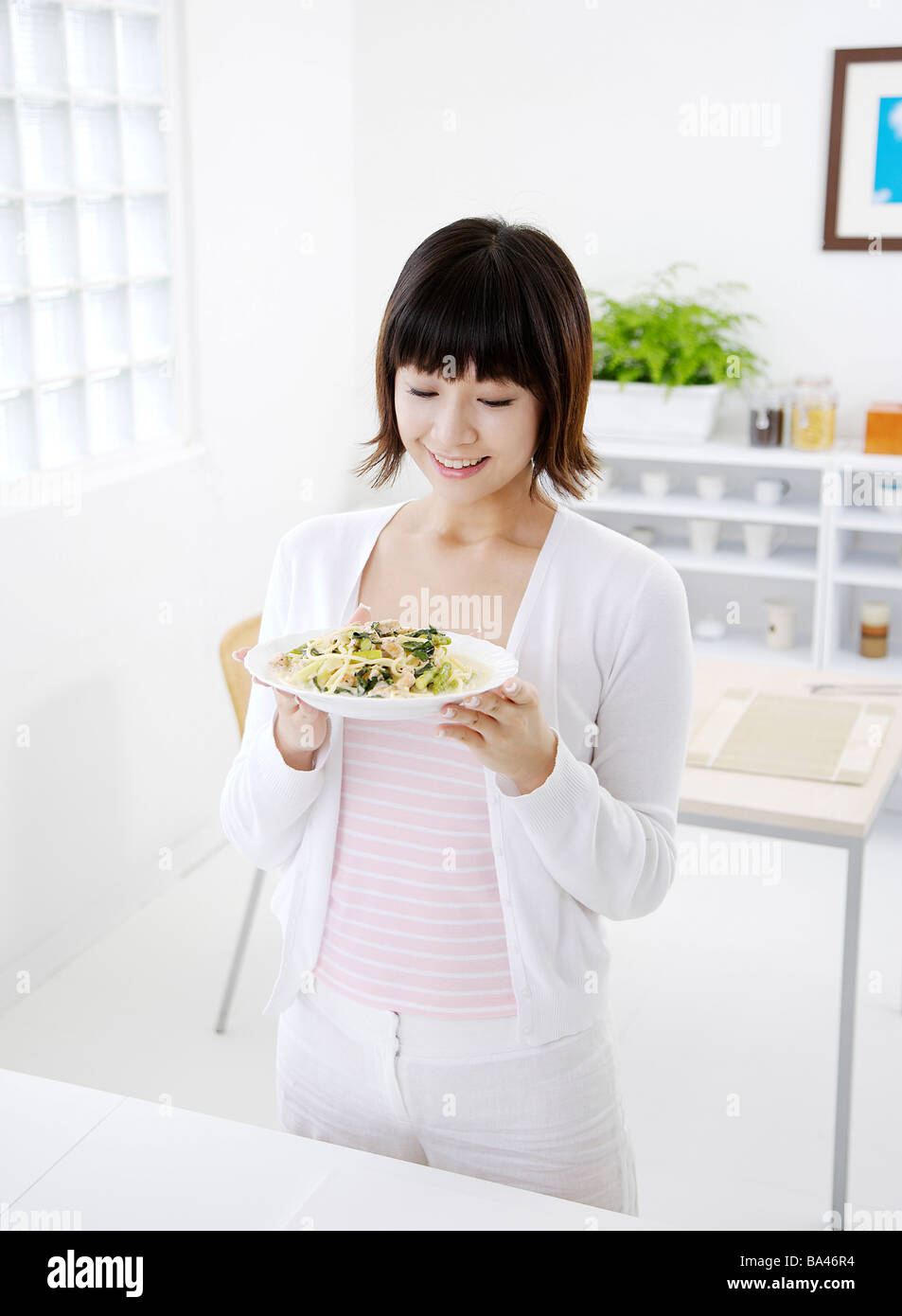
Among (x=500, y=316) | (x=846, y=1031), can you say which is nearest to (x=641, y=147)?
(x=846, y=1031)

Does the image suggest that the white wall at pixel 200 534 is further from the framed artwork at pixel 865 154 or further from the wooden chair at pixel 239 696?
the framed artwork at pixel 865 154

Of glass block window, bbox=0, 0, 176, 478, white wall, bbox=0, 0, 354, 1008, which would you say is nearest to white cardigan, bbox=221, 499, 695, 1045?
white wall, bbox=0, 0, 354, 1008

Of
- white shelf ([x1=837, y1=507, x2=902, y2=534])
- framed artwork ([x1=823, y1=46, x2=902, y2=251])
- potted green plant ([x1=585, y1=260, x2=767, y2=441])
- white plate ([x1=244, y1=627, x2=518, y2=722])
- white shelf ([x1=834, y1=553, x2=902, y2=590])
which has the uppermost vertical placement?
framed artwork ([x1=823, y1=46, x2=902, y2=251])

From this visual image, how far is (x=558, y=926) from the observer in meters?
1.22

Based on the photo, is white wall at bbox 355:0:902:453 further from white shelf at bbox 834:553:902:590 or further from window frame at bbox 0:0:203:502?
window frame at bbox 0:0:203:502

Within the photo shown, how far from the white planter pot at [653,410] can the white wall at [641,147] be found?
0.76ft

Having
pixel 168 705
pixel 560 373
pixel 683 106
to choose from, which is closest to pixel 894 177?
pixel 683 106

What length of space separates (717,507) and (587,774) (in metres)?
2.92

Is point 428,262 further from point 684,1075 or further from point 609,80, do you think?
point 609,80

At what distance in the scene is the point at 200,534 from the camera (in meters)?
3.42

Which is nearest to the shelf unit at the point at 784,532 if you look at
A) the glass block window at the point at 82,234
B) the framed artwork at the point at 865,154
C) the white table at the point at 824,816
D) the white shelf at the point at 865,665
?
the white shelf at the point at 865,665

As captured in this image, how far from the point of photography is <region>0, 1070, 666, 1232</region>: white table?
3.49ft

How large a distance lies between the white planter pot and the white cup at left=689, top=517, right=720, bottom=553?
25 cm

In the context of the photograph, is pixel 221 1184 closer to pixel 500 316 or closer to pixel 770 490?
pixel 500 316
